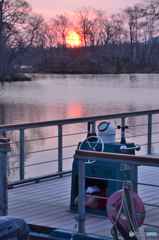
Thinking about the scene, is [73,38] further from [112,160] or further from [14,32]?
[112,160]

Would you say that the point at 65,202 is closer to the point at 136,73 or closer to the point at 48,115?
the point at 48,115

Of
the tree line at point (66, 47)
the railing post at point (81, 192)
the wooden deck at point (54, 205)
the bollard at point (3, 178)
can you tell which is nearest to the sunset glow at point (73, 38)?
the tree line at point (66, 47)

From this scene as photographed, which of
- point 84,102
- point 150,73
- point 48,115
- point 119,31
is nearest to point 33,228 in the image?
point 48,115

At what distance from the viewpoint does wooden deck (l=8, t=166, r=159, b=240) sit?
11.4ft

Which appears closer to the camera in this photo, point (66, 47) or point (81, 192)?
point (81, 192)

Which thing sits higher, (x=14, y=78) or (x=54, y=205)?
(x=14, y=78)

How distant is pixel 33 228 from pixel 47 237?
0.18 m

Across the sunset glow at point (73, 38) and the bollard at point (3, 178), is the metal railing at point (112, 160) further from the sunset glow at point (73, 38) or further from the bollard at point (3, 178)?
the sunset glow at point (73, 38)

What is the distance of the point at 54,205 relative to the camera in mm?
4008

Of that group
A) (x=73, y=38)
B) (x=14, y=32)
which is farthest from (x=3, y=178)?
(x=73, y=38)

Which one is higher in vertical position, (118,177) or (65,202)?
(118,177)

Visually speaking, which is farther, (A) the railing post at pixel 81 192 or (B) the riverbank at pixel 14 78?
(B) the riverbank at pixel 14 78

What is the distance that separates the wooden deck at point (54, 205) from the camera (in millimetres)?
3484

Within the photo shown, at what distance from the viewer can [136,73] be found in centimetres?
6259
